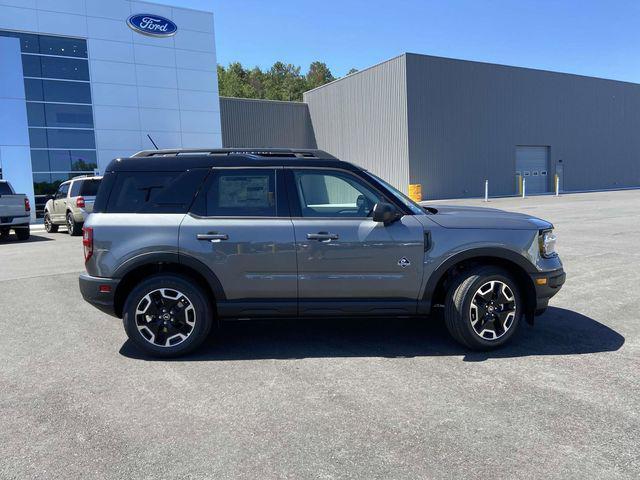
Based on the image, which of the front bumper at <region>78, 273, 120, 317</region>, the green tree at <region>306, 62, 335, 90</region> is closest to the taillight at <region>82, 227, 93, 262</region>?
the front bumper at <region>78, 273, 120, 317</region>

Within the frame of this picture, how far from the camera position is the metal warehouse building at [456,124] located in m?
30.8

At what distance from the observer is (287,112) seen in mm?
36969

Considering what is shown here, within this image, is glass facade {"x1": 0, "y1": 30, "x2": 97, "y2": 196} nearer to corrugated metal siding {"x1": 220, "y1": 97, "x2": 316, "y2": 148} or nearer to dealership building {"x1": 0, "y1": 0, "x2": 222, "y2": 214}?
dealership building {"x1": 0, "y1": 0, "x2": 222, "y2": 214}

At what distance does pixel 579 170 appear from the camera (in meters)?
39.5

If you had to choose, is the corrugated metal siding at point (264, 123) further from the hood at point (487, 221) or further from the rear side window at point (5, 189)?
the hood at point (487, 221)

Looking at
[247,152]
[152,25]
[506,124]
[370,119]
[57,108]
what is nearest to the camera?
[247,152]

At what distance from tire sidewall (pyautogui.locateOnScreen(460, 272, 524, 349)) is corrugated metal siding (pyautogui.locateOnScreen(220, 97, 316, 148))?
100ft

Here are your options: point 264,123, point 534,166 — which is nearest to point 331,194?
point 264,123

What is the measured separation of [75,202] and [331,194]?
13.8 metres

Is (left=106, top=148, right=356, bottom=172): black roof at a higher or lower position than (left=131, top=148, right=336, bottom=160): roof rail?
lower

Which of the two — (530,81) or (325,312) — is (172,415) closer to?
(325,312)

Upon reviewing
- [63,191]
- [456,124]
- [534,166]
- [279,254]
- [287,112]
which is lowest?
[279,254]

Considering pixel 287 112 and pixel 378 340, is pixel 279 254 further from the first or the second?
pixel 287 112

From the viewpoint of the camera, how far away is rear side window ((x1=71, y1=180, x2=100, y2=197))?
15.8 m
